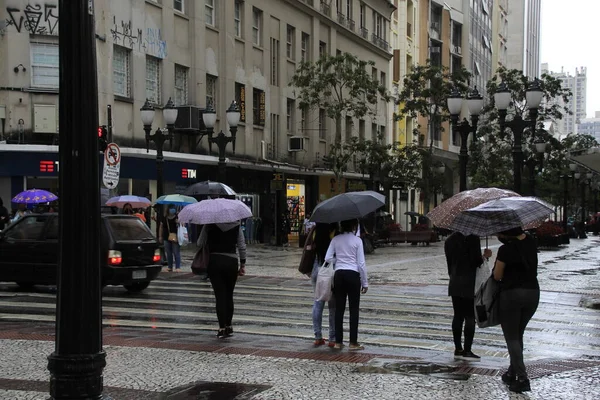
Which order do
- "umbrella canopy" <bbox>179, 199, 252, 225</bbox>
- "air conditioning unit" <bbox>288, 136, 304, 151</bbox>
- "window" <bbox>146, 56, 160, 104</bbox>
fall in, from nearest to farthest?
"umbrella canopy" <bbox>179, 199, 252, 225</bbox>
"window" <bbox>146, 56, 160, 104</bbox>
"air conditioning unit" <bbox>288, 136, 304, 151</bbox>

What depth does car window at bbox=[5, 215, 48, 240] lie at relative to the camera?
17.5m

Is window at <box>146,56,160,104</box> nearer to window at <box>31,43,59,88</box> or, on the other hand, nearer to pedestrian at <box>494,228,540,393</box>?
window at <box>31,43,59,88</box>

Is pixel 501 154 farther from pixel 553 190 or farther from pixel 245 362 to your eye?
pixel 245 362

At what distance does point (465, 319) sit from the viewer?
10.6 meters

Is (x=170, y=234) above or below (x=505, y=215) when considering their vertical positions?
below

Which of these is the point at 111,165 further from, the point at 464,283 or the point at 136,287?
the point at 464,283

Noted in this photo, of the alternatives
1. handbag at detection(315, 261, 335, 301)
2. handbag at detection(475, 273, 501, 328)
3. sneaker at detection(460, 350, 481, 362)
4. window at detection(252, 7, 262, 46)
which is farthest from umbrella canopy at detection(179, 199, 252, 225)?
window at detection(252, 7, 262, 46)

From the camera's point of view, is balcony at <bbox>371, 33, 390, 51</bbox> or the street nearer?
the street

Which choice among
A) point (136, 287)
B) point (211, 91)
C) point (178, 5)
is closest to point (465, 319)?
point (136, 287)

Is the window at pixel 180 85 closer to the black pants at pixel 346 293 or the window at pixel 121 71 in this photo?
the window at pixel 121 71

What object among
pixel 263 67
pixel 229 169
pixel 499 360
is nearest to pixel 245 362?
pixel 499 360

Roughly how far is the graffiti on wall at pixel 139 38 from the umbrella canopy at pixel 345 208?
2212 centimetres

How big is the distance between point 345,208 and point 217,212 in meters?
1.93

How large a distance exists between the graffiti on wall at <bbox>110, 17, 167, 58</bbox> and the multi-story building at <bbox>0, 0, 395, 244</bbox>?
0.13ft
